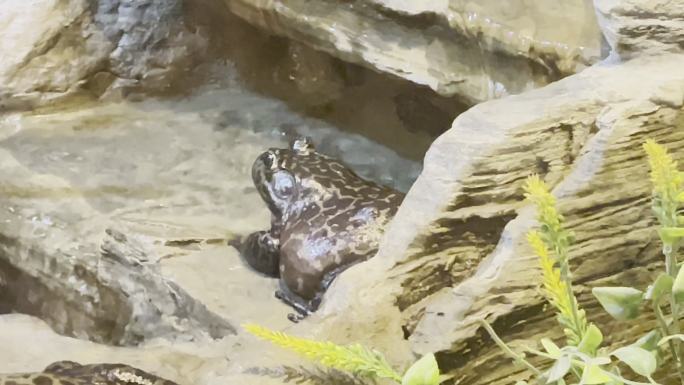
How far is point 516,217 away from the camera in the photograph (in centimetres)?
160

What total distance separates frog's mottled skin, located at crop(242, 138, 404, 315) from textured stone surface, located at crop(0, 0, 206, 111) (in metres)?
1.02

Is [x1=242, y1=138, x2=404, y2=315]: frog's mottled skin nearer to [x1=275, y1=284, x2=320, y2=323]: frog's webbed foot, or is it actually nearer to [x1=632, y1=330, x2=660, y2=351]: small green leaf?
[x1=275, y1=284, x2=320, y2=323]: frog's webbed foot

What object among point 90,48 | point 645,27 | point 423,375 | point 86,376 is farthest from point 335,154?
point 423,375

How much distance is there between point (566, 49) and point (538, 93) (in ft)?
1.52

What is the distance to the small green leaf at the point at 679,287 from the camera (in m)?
0.94

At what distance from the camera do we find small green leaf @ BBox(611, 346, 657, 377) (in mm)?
906

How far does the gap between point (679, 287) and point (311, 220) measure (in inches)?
63.8

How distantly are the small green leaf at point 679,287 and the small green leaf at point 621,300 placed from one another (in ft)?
0.17

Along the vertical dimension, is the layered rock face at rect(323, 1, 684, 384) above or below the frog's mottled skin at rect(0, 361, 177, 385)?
above

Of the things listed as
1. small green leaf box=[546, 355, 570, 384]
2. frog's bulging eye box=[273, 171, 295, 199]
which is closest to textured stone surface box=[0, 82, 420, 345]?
frog's bulging eye box=[273, 171, 295, 199]

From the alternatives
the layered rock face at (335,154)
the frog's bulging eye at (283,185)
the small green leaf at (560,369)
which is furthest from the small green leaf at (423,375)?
the frog's bulging eye at (283,185)

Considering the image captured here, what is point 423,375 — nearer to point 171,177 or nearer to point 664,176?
point 664,176

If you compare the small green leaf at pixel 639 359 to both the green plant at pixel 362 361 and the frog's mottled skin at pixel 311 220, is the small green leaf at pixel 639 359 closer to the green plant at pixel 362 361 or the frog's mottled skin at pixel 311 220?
the green plant at pixel 362 361

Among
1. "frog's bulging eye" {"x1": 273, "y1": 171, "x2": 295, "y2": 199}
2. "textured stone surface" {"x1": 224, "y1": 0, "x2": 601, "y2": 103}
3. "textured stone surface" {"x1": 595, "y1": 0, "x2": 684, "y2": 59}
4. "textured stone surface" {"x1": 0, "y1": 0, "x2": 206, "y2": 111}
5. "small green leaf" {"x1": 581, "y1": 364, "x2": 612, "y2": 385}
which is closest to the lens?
"small green leaf" {"x1": 581, "y1": 364, "x2": 612, "y2": 385}
